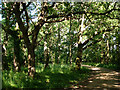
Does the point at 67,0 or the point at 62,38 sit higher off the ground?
the point at 67,0

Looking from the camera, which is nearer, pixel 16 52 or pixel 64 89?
pixel 64 89

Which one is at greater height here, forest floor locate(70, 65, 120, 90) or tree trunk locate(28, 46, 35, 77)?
tree trunk locate(28, 46, 35, 77)

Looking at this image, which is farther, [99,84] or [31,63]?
[31,63]

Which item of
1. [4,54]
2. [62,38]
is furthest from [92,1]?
[62,38]

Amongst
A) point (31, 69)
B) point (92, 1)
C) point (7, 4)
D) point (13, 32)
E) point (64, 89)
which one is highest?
point (92, 1)

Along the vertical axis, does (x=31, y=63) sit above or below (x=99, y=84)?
above

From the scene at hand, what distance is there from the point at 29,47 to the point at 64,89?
4043 mm

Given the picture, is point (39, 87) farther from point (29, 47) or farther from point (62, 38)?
point (62, 38)

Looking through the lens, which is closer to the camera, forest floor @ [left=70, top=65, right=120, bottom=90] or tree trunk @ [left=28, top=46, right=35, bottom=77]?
forest floor @ [left=70, top=65, right=120, bottom=90]

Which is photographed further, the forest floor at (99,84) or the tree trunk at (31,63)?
the tree trunk at (31,63)

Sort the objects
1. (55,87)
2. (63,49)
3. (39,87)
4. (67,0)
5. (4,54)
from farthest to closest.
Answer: (63,49) < (4,54) < (67,0) < (55,87) < (39,87)

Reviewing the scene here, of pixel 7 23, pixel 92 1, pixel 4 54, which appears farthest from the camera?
pixel 4 54

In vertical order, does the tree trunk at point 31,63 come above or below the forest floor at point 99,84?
above

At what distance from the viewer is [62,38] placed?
31.3 meters
